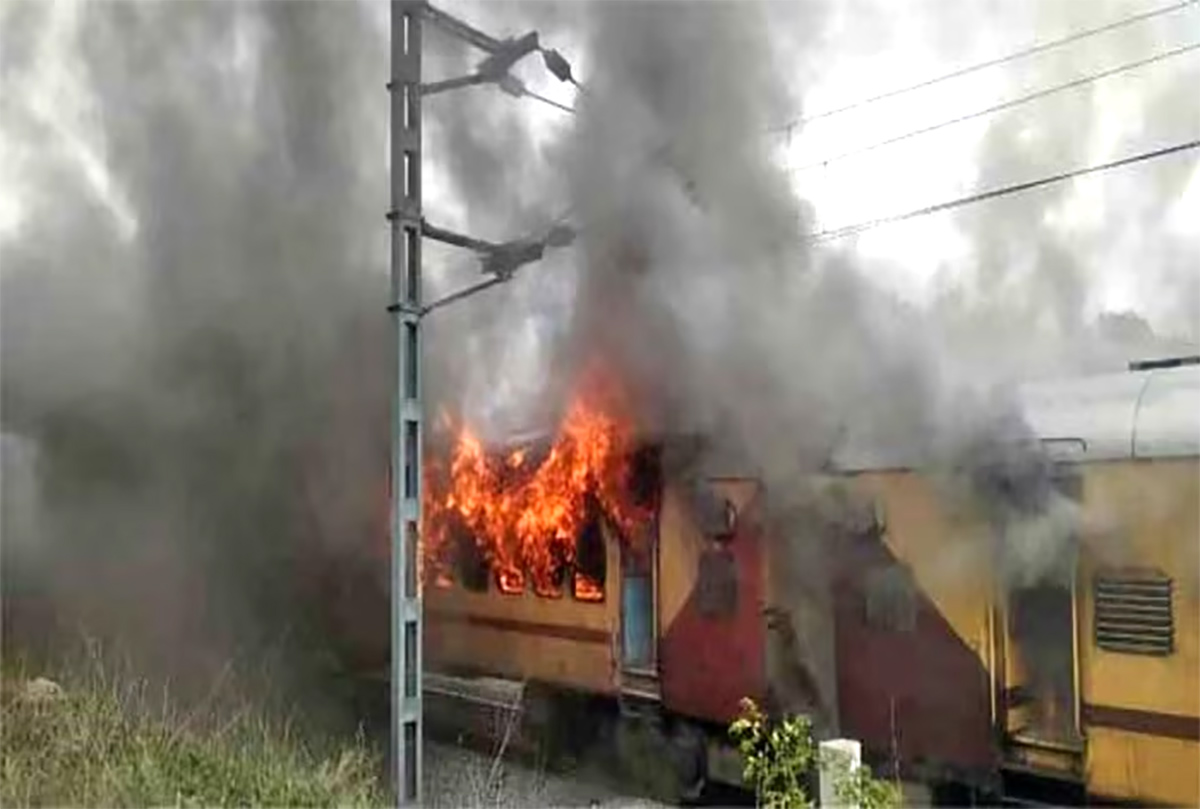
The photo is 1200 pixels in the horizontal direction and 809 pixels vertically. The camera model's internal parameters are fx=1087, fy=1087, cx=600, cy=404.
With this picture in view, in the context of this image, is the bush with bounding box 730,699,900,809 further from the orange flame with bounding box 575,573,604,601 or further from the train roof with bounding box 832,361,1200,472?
the orange flame with bounding box 575,573,604,601

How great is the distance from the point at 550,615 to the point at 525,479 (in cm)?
104

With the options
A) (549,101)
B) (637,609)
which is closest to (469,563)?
(637,609)

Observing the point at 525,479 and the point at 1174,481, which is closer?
the point at 1174,481

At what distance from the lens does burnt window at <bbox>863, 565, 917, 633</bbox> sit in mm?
5371

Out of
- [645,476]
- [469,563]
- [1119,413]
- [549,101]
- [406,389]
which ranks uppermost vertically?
[549,101]

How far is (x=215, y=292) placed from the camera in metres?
7.93

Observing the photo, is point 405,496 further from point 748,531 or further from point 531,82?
point 531,82

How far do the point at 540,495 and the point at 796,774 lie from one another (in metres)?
3.39

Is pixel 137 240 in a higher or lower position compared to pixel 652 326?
higher

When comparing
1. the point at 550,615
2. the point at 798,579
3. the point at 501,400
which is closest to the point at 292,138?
the point at 501,400

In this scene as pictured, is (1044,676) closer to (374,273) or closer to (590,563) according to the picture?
(590,563)

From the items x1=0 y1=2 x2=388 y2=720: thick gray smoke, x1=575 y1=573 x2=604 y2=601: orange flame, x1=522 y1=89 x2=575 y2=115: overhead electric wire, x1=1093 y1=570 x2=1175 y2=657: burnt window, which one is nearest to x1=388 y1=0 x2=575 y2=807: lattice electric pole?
x1=522 y1=89 x2=575 y2=115: overhead electric wire

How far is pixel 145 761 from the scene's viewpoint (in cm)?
450

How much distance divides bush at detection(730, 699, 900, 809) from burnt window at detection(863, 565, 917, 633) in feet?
2.15
